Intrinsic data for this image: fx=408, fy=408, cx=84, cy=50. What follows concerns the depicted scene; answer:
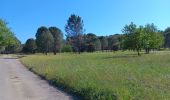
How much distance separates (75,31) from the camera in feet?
457

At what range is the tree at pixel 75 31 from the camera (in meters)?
138

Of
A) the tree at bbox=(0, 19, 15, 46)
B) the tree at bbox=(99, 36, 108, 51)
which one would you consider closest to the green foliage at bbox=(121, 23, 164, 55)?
the tree at bbox=(0, 19, 15, 46)

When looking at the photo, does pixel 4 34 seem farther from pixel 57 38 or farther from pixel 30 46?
pixel 30 46

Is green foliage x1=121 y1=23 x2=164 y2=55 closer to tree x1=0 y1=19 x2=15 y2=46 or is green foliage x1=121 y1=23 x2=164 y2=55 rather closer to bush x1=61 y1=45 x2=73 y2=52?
tree x1=0 y1=19 x2=15 y2=46

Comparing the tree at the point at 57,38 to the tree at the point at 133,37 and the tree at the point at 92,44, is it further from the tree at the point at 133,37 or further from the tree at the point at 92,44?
the tree at the point at 133,37

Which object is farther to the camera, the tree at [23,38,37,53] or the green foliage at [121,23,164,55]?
the tree at [23,38,37,53]

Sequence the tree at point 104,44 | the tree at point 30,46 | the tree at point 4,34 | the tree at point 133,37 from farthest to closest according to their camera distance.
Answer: the tree at point 104,44, the tree at point 30,46, the tree at point 133,37, the tree at point 4,34

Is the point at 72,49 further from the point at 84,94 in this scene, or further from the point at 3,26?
the point at 84,94

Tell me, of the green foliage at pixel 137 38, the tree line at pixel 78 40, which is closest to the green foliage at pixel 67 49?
the tree line at pixel 78 40

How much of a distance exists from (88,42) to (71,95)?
146106mm

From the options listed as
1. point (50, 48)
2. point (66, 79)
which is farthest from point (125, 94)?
point (50, 48)

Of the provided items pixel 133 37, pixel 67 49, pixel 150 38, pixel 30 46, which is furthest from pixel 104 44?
pixel 133 37

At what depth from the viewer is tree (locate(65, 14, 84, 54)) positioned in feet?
454

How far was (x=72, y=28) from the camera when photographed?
459 feet
